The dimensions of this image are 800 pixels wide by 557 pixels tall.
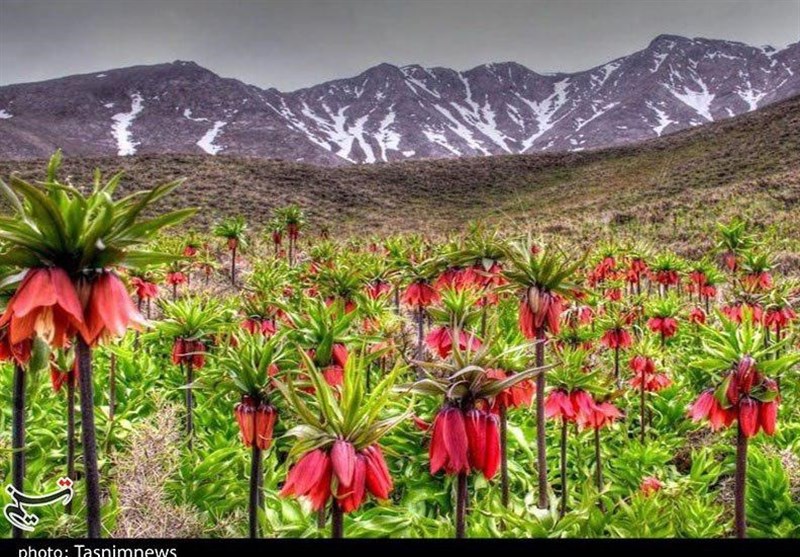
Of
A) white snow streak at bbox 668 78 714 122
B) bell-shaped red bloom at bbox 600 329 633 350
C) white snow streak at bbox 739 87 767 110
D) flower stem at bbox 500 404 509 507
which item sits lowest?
flower stem at bbox 500 404 509 507

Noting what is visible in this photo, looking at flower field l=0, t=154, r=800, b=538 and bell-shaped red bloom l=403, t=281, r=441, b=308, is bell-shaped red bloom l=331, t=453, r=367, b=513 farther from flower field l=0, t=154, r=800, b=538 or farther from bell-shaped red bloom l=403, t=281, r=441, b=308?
bell-shaped red bloom l=403, t=281, r=441, b=308

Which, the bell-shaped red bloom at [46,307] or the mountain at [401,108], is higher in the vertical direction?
the mountain at [401,108]

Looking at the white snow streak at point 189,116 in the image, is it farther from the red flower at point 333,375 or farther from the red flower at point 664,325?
the red flower at point 333,375

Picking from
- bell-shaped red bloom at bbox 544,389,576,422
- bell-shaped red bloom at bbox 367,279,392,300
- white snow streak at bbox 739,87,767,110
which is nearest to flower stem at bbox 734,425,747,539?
bell-shaped red bloom at bbox 544,389,576,422

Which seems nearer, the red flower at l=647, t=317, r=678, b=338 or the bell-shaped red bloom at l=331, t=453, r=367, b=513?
the bell-shaped red bloom at l=331, t=453, r=367, b=513

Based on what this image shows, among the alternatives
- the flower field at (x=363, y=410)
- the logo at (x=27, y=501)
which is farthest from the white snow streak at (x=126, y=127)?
the logo at (x=27, y=501)

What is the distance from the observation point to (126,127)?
9412 cm

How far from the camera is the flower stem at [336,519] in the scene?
163 centimetres

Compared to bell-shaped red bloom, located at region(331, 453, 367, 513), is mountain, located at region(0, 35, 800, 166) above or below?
above

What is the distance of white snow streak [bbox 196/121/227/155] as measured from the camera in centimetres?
9419

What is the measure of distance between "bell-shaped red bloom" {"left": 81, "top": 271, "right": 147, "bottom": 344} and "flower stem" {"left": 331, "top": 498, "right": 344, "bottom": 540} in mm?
755

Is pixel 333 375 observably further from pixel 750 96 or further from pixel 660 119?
pixel 750 96

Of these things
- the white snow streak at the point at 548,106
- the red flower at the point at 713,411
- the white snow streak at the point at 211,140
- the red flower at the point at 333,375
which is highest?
the white snow streak at the point at 548,106

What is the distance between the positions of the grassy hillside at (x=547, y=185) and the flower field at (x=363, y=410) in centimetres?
1413
